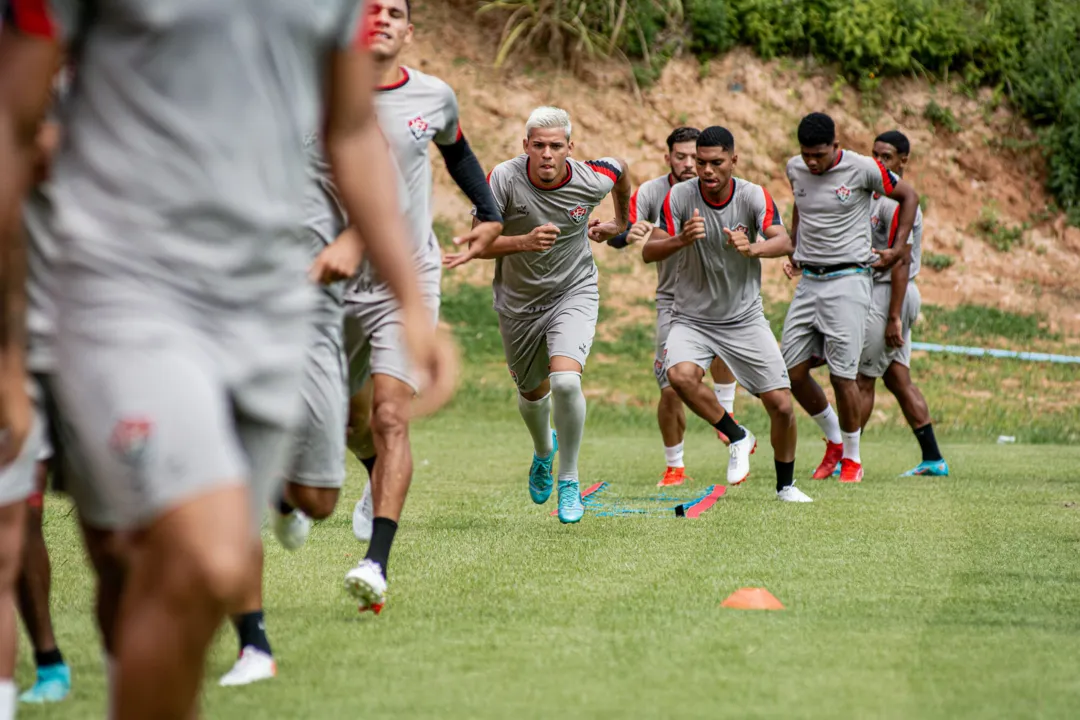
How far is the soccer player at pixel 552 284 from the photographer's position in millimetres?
8930

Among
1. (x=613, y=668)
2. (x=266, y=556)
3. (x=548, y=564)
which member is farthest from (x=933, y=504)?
(x=613, y=668)

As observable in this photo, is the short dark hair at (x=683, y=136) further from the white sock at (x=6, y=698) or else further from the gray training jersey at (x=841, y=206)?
the white sock at (x=6, y=698)

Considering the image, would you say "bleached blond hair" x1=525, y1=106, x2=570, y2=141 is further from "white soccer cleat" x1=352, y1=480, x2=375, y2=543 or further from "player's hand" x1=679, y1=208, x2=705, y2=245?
"white soccer cleat" x1=352, y1=480, x2=375, y2=543

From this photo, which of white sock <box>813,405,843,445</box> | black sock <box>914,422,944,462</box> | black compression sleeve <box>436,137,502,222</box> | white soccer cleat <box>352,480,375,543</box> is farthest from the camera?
black sock <box>914,422,944,462</box>

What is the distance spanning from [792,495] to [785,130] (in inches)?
637

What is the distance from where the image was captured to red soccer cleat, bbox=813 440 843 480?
11922 mm

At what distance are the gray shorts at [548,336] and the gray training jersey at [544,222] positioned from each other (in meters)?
0.06

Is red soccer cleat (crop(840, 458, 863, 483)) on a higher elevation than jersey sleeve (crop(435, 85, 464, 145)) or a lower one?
lower

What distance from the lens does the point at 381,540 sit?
5.82 meters

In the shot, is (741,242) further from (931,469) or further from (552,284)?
(931,469)

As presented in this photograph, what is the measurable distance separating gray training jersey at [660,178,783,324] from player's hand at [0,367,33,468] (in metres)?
7.99

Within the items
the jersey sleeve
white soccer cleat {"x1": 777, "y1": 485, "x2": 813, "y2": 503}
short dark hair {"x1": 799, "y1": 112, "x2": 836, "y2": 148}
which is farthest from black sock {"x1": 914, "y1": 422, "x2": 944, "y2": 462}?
the jersey sleeve

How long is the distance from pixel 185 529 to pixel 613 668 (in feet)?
8.36

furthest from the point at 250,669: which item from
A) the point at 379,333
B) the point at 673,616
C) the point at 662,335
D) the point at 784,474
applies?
the point at 662,335
